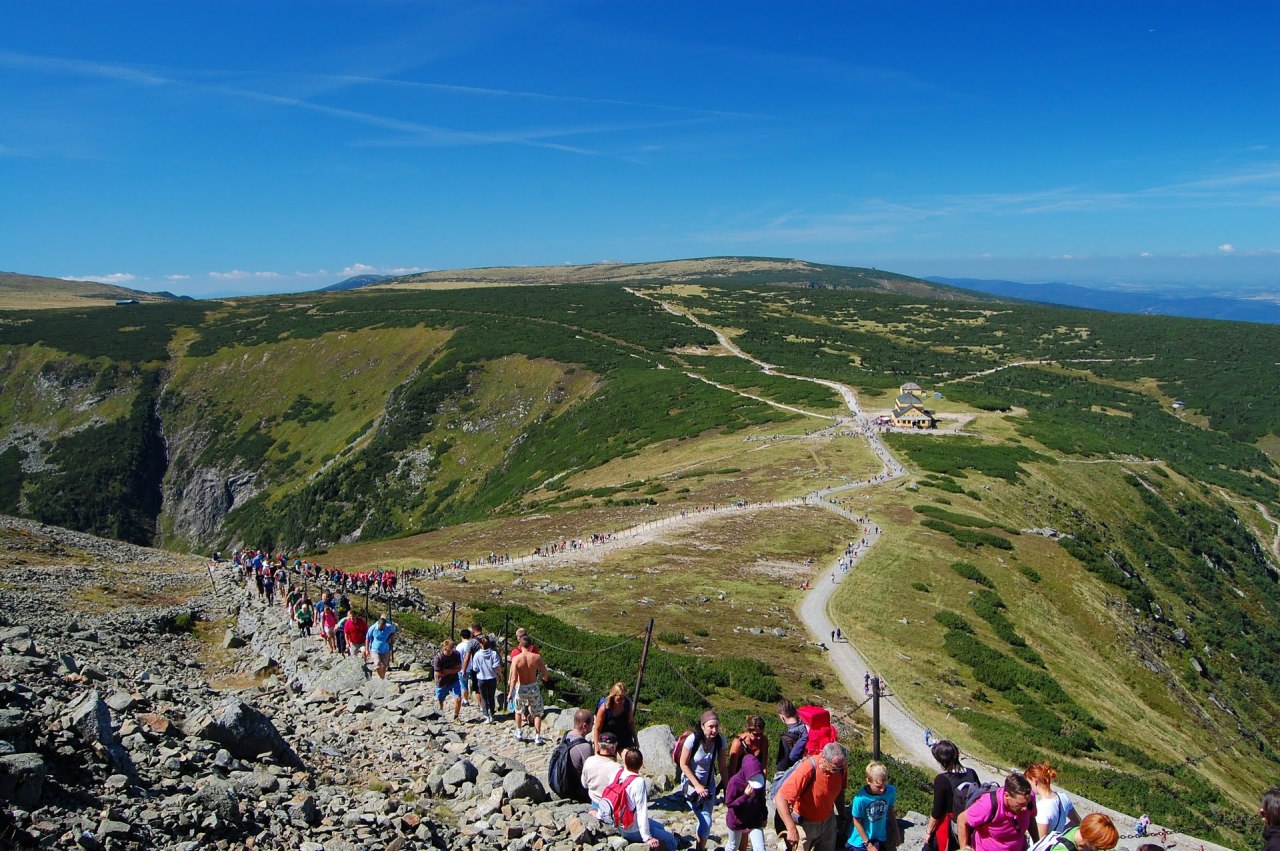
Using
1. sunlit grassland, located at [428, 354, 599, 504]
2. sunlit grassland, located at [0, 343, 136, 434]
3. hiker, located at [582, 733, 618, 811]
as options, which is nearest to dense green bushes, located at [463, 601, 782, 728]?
hiker, located at [582, 733, 618, 811]

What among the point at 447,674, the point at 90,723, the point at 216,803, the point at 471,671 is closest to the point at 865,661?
the point at 471,671

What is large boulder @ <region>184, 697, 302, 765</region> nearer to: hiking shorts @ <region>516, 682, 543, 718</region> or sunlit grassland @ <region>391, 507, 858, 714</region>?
hiking shorts @ <region>516, 682, 543, 718</region>

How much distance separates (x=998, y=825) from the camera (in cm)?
834

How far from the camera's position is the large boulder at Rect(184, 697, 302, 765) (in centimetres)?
1120

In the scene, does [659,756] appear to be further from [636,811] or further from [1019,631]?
[1019,631]

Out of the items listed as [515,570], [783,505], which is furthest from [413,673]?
[783,505]

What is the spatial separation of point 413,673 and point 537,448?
204 ft

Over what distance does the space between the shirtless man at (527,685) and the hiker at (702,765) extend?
4.27 m

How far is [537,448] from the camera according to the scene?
79.0m

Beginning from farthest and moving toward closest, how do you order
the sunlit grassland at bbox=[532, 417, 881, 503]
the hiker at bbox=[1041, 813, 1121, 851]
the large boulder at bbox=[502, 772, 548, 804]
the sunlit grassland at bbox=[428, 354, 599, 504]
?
the sunlit grassland at bbox=[428, 354, 599, 504], the sunlit grassland at bbox=[532, 417, 881, 503], the large boulder at bbox=[502, 772, 548, 804], the hiker at bbox=[1041, 813, 1121, 851]

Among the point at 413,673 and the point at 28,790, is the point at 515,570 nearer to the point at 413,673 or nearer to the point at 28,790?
the point at 413,673

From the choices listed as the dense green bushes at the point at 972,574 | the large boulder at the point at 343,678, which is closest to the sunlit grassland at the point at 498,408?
the dense green bushes at the point at 972,574

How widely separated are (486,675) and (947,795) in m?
8.61

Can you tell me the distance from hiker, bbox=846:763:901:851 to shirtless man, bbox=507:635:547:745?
20.9 feet
